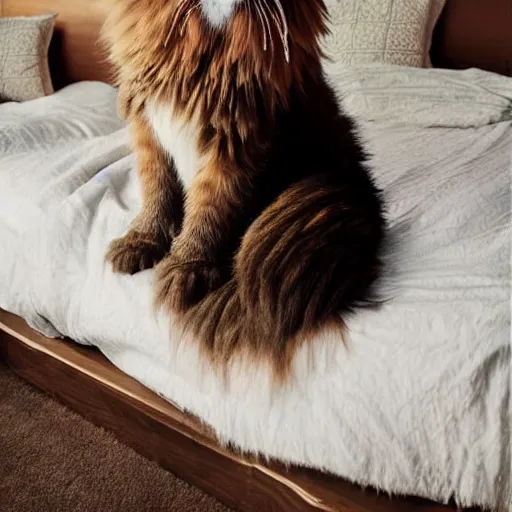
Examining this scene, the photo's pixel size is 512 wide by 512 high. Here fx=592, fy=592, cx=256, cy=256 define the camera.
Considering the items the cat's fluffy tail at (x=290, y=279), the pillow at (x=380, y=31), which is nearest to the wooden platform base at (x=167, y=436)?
the cat's fluffy tail at (x=290, y=279)

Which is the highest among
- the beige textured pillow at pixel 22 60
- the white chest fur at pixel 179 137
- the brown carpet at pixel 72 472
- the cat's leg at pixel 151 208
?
the white chest fur at pixel 179 137

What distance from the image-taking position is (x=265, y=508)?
927 mm

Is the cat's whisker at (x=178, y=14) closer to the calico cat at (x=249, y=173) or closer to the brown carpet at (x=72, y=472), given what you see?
the calico cat at (x=249, y=173)

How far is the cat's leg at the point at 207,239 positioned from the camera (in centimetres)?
81

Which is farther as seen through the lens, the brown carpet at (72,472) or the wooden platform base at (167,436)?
the brown carpet at (72,472)

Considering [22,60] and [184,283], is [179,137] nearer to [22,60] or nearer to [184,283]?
[184,283]

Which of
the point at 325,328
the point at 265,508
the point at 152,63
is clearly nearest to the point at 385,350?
the point at 325,328

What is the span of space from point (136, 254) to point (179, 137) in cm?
19

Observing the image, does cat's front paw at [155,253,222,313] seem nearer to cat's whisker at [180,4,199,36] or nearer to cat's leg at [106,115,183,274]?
cat's leg at [106,115,183,274]

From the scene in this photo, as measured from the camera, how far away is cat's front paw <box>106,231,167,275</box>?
0.89 m

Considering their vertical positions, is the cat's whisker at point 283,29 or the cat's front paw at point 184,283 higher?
the cat's whisker at point 283,29

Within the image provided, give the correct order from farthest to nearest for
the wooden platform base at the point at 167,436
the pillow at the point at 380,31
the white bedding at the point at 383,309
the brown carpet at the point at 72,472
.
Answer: the pillow at the point at 380,31 < the brown carpet at the point at 72,472 < the wooden platform base at the point at 167,436 < the white bedding at the point at 383,309

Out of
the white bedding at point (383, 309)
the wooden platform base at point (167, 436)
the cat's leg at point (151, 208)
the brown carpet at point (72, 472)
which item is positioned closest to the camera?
the white bedding at point (383, 309)

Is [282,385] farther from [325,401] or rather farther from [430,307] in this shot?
[430,307]
